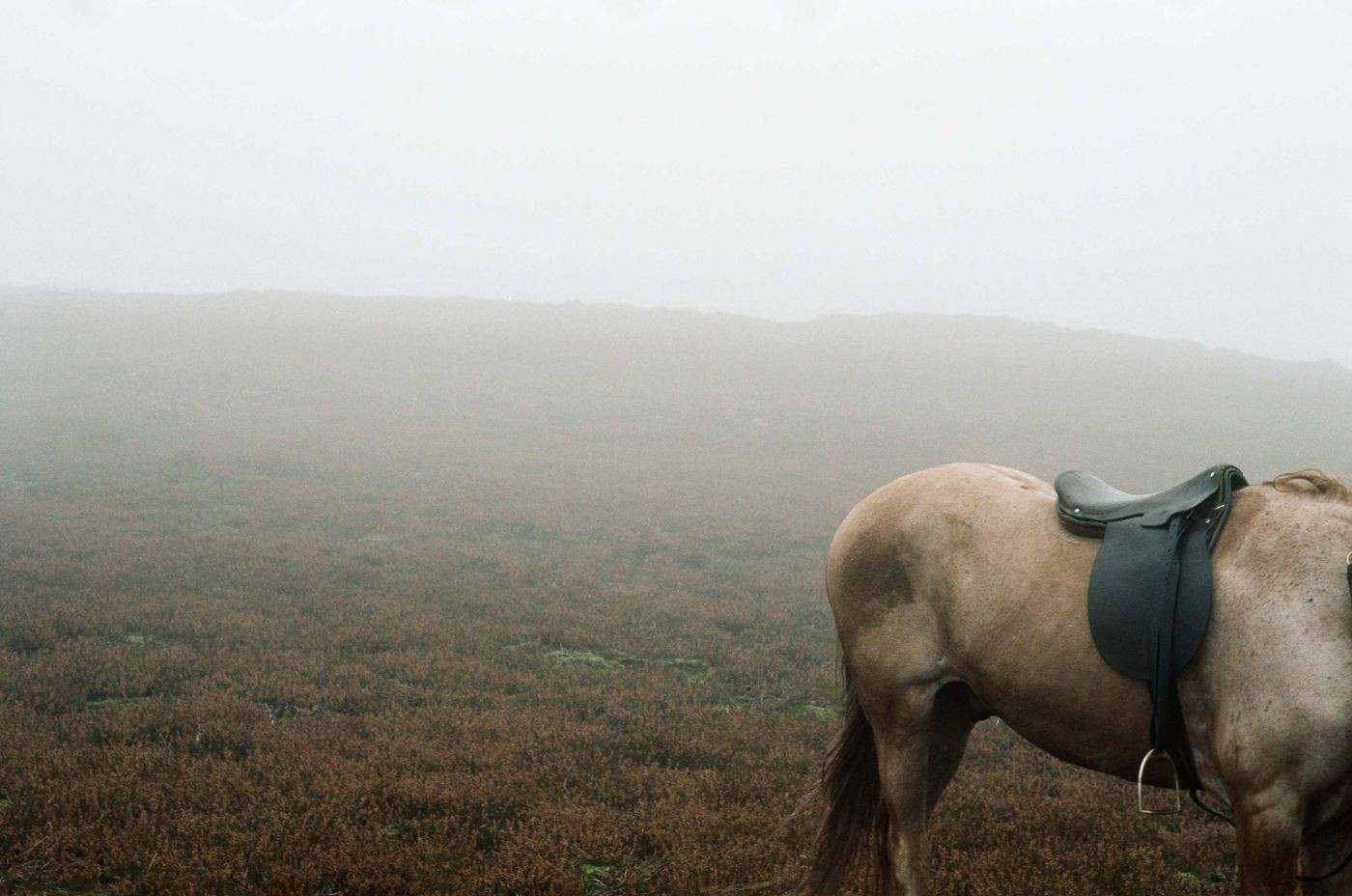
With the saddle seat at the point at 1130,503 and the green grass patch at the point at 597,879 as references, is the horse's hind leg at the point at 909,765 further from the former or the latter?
the green grass patch at the point at 597,879

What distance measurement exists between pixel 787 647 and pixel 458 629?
3.61 metres

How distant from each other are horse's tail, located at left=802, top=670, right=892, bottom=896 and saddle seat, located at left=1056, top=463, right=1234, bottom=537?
1325 millimetres

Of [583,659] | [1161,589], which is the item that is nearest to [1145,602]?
[1161,589]

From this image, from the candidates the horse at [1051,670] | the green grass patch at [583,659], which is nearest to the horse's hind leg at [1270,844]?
the horse at [1051,670]

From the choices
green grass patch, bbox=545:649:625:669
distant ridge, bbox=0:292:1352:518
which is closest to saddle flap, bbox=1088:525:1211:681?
green grass patch, bbox=545:649:625:669

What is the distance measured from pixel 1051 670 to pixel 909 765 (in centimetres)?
82

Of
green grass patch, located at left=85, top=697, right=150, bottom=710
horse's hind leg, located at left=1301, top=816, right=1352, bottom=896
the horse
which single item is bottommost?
green grass patch, located at left=85, top=697, right=150, bottom=710

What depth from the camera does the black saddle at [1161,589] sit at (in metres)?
2.99

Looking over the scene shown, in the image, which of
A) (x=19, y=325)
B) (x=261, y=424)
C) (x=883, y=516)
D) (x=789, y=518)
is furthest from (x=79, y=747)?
(x=19, y=325)

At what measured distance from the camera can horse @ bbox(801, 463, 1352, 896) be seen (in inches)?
108

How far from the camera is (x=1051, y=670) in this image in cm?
325

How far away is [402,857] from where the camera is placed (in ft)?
15.2

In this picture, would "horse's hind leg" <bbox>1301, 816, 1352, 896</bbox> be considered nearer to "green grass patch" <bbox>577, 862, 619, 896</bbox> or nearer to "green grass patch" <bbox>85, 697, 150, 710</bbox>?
"green grass patch" <bbox>577, 862, 619, 896</bbox>

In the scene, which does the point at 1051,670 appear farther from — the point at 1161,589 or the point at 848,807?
the point at 848,807
